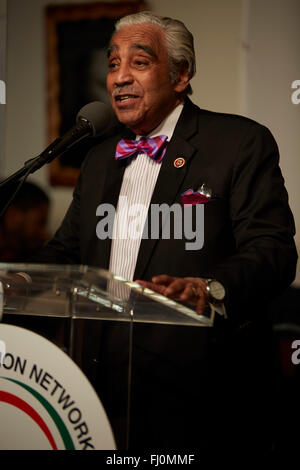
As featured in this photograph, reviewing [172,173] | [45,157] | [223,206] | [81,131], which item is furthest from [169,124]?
[45,157]

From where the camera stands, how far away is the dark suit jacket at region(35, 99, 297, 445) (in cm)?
132

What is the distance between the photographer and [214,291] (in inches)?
45.7

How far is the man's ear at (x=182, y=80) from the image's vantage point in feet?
5.93

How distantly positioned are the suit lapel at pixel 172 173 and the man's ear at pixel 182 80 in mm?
105

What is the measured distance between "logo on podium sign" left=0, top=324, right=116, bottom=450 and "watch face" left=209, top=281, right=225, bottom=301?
0.30 meters

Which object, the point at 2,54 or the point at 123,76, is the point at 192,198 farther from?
the point at 2,54

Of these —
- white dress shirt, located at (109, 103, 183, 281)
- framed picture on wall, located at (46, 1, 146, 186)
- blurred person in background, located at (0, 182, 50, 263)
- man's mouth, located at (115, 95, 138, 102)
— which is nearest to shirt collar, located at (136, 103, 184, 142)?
white dress shirt, located at (109, 103, 183, 281)

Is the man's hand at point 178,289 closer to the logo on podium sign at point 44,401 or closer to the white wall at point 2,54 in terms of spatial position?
the logo on podium sign at point 44,401

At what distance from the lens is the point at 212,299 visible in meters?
1.15

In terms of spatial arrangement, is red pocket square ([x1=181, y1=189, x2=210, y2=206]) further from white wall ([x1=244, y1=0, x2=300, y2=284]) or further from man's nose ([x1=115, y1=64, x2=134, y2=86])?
white wall ([x1=244, y1=0, x2=300, y2=284])

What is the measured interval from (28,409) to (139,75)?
104cm

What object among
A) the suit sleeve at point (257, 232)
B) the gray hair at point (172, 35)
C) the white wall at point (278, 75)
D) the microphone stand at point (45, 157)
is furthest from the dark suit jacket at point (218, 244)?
the white wall at point (278, 75)

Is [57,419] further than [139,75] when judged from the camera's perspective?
No

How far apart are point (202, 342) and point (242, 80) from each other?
1.41 metres
